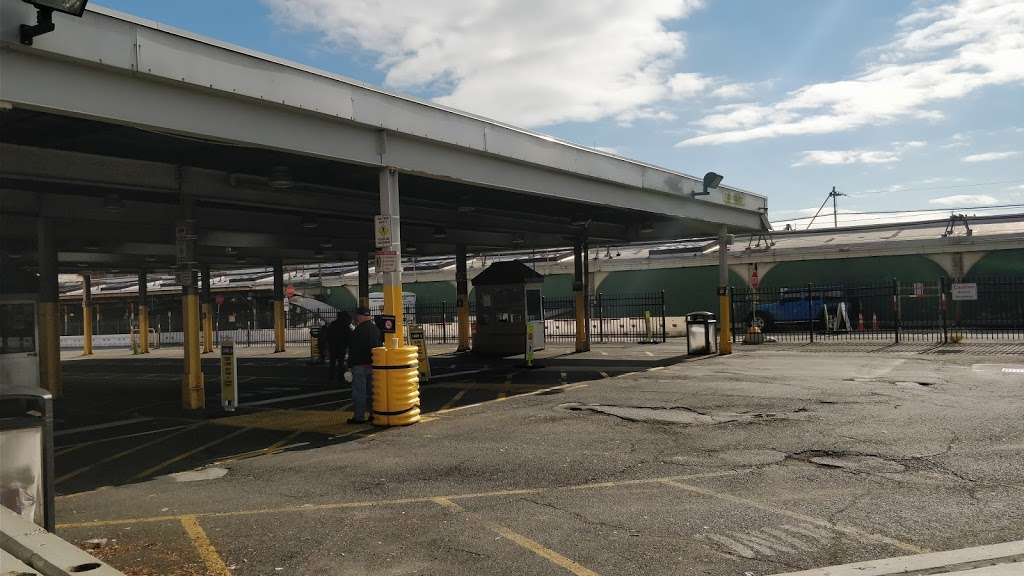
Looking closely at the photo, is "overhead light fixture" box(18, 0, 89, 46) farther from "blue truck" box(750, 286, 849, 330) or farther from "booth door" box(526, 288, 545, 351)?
"blue truck" box(750, 286, 849, 330)

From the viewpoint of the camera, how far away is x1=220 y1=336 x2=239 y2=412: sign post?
47.0 feet

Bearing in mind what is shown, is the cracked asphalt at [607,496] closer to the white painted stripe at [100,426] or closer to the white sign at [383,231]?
the white sign at [383,231]

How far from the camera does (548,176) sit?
1611cm

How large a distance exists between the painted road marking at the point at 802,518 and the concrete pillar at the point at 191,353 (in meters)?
11.1

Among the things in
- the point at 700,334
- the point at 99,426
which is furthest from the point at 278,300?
the point at 99,426

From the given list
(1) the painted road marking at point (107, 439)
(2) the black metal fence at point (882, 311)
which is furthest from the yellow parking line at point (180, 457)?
(2) the black metal fence at point (882, 311)

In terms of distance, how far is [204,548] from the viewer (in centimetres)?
589

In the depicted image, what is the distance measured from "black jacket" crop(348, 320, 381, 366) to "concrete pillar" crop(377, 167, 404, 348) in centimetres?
27

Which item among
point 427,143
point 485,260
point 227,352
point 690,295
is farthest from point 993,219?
point 227,352

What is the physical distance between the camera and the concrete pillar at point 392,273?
12031mm

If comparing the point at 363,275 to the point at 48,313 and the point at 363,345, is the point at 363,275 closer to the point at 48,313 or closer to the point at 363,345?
the point at 48,313

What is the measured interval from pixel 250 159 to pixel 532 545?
Answer: 10.4 metres

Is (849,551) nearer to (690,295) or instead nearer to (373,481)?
(373,481)

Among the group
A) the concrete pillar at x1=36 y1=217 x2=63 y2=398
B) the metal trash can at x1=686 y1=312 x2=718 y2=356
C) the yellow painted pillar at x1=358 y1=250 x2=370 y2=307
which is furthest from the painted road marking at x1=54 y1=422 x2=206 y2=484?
the yellow painted pillar at x1=358 y1=250 x2=370 y2=307
